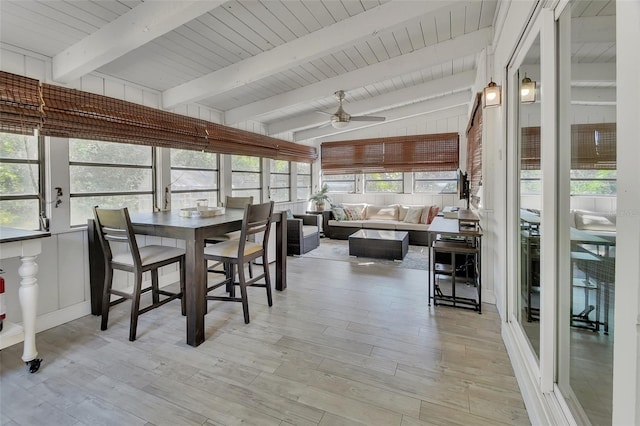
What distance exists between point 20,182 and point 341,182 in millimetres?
6104

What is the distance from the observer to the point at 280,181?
258 inches

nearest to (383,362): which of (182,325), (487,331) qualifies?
(487,331)

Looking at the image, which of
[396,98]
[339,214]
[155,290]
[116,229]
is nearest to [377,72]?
[396,98]

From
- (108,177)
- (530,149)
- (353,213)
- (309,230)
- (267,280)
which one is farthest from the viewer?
(353,213)

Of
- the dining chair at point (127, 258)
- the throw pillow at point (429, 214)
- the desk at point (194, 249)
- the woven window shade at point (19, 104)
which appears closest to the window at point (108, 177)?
the woven window shade at point (19, 104)

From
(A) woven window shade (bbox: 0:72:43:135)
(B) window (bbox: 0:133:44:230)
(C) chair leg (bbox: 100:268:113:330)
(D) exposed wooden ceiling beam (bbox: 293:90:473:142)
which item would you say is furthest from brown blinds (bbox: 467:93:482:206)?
(B) window (bbox: 0:133:44:230)

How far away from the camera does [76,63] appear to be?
2.49m

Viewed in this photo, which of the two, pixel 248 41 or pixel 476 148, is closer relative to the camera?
pixel 248 41

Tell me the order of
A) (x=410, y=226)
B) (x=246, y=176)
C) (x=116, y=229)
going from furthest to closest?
(x=410, y=226)
(x=246, y=176)
(x=116, y=229)

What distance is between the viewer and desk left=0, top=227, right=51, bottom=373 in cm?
190

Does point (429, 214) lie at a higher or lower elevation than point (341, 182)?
lower

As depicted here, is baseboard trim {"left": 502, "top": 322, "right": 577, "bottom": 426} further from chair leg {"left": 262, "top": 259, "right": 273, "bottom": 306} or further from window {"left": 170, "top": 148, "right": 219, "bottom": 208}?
window {"left": 170, "top": 148, "right": 219, "bottom": 208}

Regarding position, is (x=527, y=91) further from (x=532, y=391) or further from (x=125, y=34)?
(x=125, y=34)

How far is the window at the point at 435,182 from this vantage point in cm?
668
